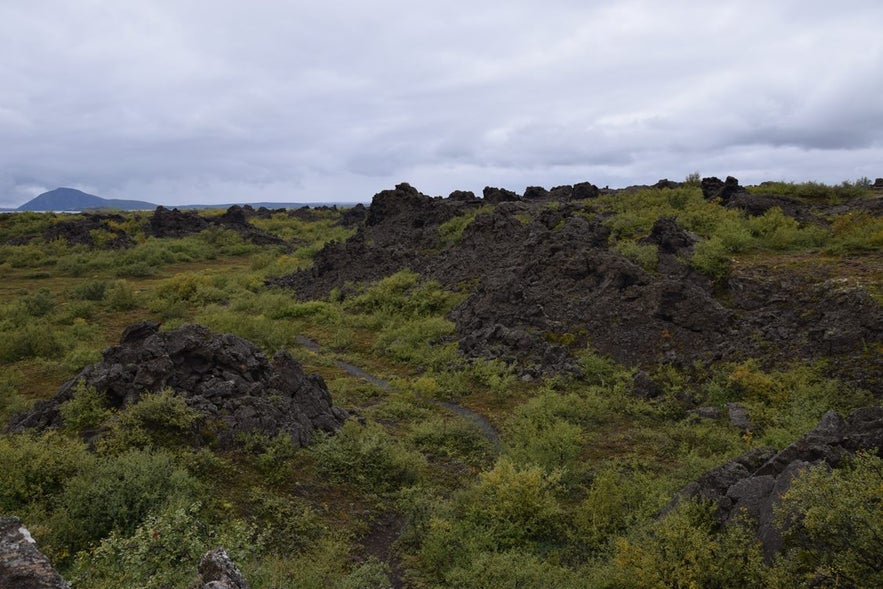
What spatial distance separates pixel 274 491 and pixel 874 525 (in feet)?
28.2

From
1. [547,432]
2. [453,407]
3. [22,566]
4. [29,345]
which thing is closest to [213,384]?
[453,407]

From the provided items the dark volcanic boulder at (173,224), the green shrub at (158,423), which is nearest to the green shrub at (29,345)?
the green shrub at (158,423)

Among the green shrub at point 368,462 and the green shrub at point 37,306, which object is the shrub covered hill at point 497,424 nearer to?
the green shrub at point 368,462

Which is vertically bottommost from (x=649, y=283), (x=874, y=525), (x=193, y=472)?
(x=193, y=472)

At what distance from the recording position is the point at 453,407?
1583cm

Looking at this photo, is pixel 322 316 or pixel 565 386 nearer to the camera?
pixel 565 386

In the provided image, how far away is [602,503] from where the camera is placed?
9.48m

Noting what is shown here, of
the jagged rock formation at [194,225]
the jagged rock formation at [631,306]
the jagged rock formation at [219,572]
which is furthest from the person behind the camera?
the jagged rock formation at [194,225]

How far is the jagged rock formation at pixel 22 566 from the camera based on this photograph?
446 centimetres

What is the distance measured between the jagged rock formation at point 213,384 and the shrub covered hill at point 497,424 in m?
0.06

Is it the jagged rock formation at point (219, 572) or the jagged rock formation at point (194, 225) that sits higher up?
the jagged rock formation at point (194, 225)

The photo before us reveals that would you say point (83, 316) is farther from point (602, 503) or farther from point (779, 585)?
point (779, 585)

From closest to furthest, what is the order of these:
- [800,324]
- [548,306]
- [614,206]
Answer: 1. [800,324]
2. [548,306]
3. [614,206]

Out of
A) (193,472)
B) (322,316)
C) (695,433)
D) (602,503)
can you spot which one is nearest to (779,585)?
(602,503)
